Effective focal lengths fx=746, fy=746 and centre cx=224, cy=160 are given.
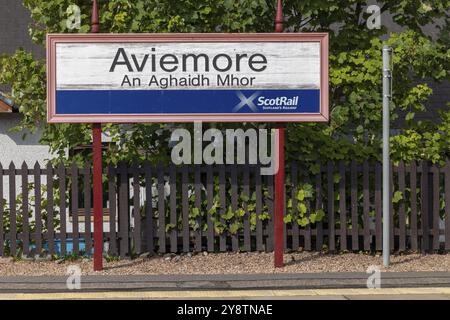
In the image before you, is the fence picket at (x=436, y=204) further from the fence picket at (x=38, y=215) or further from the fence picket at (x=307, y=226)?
the fence picket at (x=38, y=215)

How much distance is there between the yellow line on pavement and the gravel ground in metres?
1.09

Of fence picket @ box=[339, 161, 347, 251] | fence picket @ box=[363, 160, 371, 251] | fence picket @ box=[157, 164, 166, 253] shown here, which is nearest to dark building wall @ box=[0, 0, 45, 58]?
fence picket @ box=[157, 164, 166, 253]

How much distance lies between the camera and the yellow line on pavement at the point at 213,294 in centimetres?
866

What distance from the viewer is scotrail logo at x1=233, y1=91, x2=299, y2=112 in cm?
1016

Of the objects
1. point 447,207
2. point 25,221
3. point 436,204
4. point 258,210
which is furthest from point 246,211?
point 25,221

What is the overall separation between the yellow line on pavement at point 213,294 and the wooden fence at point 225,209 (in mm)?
2134

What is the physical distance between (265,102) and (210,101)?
752 millimetres

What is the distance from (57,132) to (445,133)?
6.18 meters

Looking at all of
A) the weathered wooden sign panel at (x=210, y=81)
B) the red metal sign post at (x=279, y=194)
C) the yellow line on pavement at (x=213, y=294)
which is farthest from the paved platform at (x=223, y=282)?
the weathered wooden sign panel at (x=210, y=81)

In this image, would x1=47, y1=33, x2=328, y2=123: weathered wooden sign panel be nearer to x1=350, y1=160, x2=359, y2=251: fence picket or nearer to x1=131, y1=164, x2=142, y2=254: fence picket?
x1=131, y1=164, x2=142, y2=254: fence picket

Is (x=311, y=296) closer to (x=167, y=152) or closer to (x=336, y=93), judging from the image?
(x=167, y=152)

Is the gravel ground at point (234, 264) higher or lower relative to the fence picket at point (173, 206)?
lower

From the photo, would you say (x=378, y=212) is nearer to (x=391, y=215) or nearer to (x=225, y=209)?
(x=391, y=215)

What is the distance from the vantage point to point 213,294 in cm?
878
